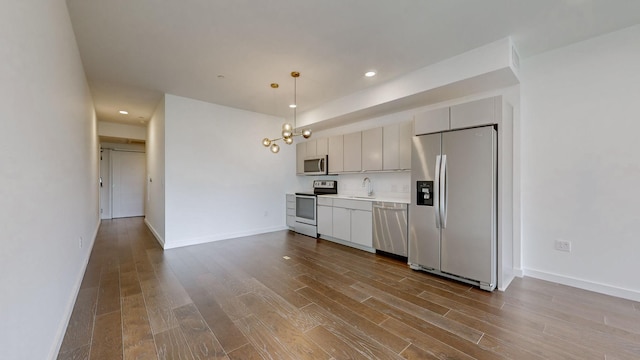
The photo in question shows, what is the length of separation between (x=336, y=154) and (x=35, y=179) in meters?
4.30

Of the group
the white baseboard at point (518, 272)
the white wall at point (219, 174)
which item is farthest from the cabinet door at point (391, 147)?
the white wall at point (219, 174)

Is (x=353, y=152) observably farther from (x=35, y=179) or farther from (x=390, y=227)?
(x=35, y=179)

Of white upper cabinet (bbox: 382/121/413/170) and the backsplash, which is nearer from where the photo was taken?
white upper cabinet (bbox: 382/121/413/170)

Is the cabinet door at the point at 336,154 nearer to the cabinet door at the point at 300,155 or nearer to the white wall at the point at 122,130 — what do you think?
the cabinet door at the point at 300,155

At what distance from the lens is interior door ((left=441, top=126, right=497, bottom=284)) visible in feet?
9.28

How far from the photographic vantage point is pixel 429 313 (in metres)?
2.34

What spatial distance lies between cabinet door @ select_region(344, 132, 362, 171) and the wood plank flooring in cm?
198

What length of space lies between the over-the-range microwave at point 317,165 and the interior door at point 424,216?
232 centimetres

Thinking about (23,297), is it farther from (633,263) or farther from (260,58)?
(633,263)

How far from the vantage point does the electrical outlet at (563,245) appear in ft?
9.62

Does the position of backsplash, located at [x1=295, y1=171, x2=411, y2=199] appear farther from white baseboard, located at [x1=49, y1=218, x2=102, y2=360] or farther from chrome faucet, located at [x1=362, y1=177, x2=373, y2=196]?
white baseboard, located at [x1=49, y1=218, x2=102, y2=360]

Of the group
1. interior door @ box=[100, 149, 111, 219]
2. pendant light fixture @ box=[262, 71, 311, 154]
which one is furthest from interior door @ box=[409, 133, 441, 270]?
interior door @ box=[100, 149, 111, 219]

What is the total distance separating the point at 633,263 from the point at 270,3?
439cm

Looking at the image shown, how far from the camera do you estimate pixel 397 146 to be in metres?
4.20
